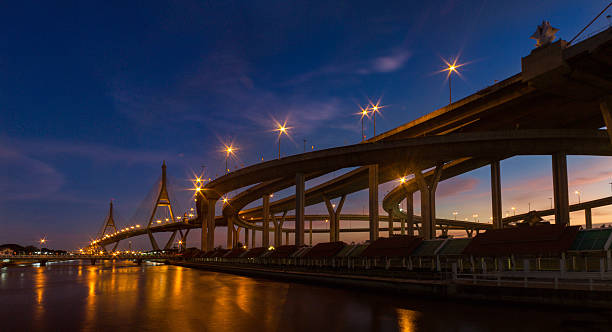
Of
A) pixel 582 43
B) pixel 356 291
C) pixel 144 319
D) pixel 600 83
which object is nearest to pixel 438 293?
pixel 356 291

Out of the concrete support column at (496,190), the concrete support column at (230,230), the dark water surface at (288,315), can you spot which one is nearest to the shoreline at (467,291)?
the dark water surface at (288,315)

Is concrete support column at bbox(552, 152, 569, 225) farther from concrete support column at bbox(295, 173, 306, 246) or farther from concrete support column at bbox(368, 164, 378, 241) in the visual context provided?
concrete support column at bbox(295, 173, 306, 246)

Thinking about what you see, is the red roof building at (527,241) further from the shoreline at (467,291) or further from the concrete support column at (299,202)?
the concrete support column at (299,202)

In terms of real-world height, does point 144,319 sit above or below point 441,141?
below

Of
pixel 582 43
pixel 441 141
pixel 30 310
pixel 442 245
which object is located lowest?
pixel 30 310

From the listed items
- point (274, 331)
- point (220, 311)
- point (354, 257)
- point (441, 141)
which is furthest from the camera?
point (441, 141)

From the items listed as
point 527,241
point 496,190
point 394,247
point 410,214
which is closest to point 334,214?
point 410,214

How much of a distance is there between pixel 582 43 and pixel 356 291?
28.1 metres

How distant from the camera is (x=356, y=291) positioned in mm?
36938

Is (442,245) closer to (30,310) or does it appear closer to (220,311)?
(220,311)

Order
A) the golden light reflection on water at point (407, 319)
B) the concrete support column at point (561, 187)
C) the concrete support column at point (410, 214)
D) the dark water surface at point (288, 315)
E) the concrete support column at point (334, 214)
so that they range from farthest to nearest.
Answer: the concrete support column at point (334, 214) → the concrete support column at point (410, 214) → the concrete support column at point (561, 187) → the dark water surface at point (288, 315) → the golden light reflection on water at point (407, 319)

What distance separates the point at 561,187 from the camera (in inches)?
2404

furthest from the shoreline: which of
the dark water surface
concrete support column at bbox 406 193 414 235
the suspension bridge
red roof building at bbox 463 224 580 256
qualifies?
concrete support column at bbox 406 193 414 235

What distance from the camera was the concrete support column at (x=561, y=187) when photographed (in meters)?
60.1
